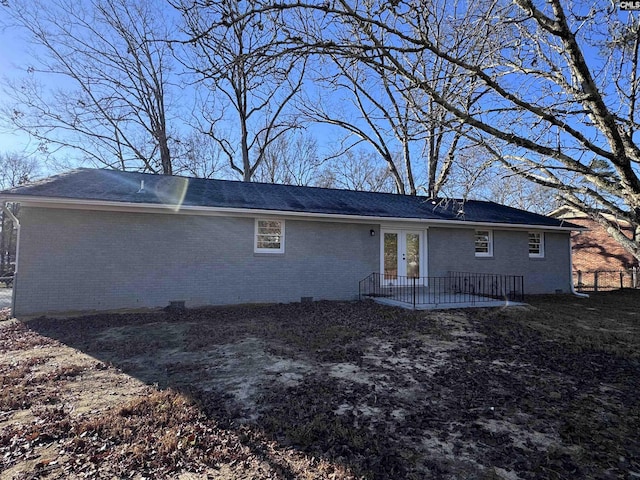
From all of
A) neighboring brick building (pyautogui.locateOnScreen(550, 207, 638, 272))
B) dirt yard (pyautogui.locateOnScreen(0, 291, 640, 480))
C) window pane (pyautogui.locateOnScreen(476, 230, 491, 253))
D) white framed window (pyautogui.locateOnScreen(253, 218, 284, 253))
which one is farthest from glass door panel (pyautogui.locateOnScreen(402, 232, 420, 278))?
neighboring brick building (pyautogui.locateOnScreen(550, 207, 638, 272))

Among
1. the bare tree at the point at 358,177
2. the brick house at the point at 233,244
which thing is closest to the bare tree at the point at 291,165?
the bare tree at the point at 358,177

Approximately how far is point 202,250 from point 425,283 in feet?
24.2

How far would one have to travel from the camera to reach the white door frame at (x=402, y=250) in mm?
11227

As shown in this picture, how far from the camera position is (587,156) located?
16.7 ft

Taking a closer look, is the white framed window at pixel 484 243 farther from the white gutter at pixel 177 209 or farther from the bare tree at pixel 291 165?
the bare tree at pixel 291 165

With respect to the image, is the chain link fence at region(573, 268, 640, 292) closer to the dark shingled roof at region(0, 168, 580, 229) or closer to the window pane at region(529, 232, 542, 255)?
the window pane at region(529, 232, 542, 255)

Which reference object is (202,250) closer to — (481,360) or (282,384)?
(282,384)

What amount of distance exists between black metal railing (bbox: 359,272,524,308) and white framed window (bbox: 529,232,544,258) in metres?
1.51

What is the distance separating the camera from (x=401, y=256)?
1154 cm

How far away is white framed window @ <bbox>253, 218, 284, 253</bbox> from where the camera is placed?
386 inches

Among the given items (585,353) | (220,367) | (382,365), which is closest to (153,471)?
(220,367)

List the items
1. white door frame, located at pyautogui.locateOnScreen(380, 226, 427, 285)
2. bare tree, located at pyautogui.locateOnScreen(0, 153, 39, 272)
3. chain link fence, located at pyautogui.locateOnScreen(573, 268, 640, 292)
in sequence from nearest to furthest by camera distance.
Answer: white door frame, located at pyautogui.locateOnScreen(380, 226, 427, 285), chain link fence, located at pyautogui.locateOnScreen(573, 268, 640, 292), bare tree, located at pyautogui.locateOnScreen(0, 153, 39, 272)

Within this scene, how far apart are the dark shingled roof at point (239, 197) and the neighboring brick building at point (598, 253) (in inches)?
378

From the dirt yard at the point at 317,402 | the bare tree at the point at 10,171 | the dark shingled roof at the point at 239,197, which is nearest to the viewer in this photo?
the dirt yard at the point at 317,402
